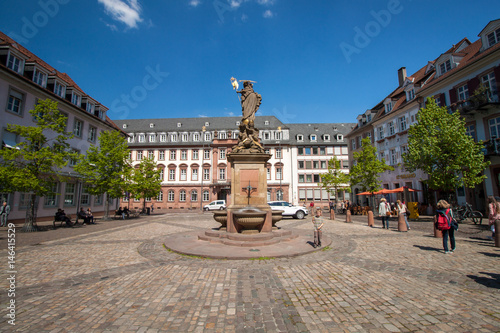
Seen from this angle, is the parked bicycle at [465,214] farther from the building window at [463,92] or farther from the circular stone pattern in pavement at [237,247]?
the circular stone pattern in pavement at [237,247]

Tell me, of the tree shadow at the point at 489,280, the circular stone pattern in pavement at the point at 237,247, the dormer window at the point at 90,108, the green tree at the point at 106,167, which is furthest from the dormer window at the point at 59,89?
the tree shadow at the point at 489,280

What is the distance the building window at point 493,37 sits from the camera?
19388mm

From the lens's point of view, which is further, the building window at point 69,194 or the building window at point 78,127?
the building window at point 78,127

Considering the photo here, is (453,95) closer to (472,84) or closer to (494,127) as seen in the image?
(472,84)

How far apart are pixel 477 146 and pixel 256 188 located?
18527mm

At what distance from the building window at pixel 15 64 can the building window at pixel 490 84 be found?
3731cm

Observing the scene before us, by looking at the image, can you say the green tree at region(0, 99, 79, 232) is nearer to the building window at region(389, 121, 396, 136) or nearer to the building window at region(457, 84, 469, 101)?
the building window at region(457, 84, 469, 101)

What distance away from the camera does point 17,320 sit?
3693 millimetres

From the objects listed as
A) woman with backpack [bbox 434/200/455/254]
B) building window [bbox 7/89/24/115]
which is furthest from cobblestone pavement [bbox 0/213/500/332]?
building window [bbox 7/89/24/115]

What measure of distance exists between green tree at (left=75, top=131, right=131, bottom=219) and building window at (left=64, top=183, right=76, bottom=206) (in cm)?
213

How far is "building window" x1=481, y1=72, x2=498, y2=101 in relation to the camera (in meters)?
18.6

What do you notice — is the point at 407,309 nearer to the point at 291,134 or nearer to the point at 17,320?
the point at 17,320

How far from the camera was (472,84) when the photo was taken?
20516 mm

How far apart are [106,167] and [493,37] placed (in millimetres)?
36541
